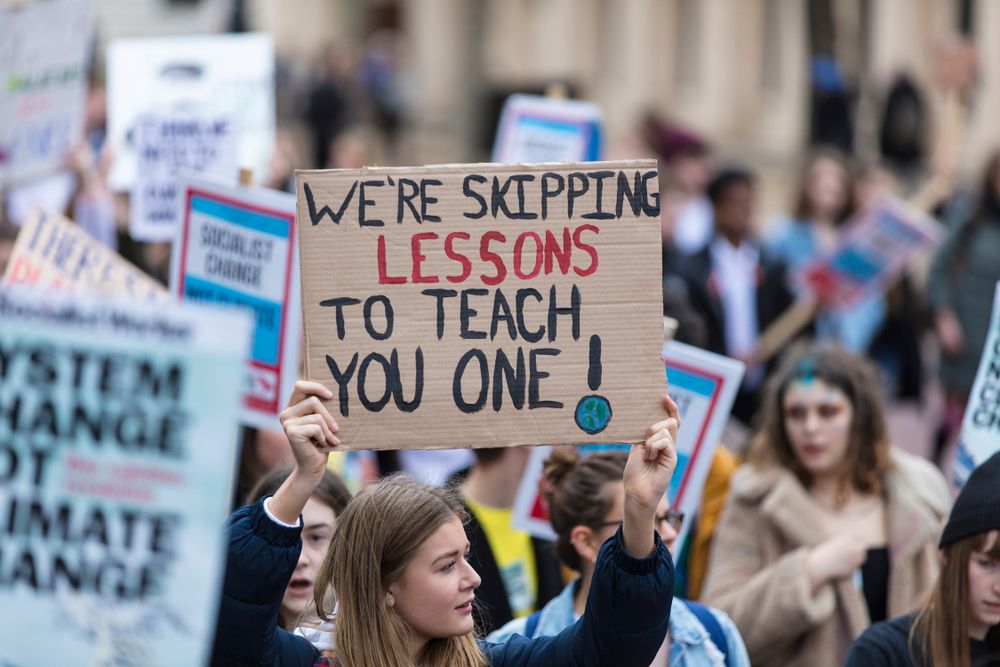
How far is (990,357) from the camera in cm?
520

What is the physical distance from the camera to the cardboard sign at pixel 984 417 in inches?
200

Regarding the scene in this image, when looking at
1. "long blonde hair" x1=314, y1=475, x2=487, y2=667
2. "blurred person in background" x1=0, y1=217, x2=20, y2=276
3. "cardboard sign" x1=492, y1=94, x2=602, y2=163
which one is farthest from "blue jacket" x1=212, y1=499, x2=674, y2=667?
"cardboard sign" x1=492, y1=94, x2=602, y2=163

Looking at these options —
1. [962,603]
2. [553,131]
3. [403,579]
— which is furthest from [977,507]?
[553,131]

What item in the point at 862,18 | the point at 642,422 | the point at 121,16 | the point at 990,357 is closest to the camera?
the point at 642,422

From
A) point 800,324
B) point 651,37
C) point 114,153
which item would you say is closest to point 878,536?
point 114,153

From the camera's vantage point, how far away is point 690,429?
5.48m

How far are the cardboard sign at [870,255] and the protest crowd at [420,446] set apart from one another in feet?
9.77

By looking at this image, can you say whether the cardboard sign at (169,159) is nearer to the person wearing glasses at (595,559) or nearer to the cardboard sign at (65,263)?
the cardboard sign at (65,263)

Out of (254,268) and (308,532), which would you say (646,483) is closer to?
(308,532)

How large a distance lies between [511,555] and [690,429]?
25.9 inches

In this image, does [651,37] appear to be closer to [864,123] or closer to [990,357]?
[864,123]

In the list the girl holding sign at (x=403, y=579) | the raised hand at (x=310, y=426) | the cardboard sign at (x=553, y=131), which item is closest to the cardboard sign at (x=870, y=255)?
the cardboard sign at (x=553, y=131)

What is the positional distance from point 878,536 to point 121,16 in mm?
19641

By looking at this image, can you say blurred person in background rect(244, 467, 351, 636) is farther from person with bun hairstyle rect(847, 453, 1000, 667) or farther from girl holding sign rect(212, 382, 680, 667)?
person with bun hairstyle rect(847, 453, 1000, 667)
